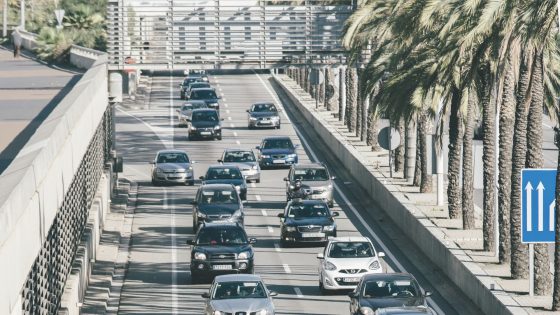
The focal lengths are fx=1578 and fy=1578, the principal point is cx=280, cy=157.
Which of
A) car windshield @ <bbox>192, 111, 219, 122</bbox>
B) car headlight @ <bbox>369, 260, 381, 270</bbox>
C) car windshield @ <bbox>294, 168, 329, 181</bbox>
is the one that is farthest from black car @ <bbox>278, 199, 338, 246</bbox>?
car windshield @ <bbox>192, 111, 219, 122</bbox>

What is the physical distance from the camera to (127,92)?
102m

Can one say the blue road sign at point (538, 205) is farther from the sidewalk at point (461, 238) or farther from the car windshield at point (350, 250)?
the car windshield at point (350, 250)

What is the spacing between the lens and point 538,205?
31891mm

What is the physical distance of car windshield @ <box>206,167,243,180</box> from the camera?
5838 centimetres

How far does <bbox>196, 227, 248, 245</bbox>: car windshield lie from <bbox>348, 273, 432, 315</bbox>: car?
832cm

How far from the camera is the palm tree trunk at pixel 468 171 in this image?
47.2m

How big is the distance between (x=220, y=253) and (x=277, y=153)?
1085 inches

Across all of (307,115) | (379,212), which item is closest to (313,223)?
(379,212)

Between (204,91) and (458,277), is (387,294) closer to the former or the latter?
(458,277)

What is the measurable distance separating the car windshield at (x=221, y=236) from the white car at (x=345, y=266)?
10.4ft

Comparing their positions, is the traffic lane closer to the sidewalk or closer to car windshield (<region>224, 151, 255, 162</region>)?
the sidewalk

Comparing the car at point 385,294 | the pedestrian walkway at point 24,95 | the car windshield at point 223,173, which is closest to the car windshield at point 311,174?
the car windshield at point 223,173


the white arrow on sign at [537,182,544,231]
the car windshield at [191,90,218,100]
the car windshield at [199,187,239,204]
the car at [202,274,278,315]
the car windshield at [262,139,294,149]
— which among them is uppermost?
the car windshield at [191,90,218,100]

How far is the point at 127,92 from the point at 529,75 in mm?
66717
